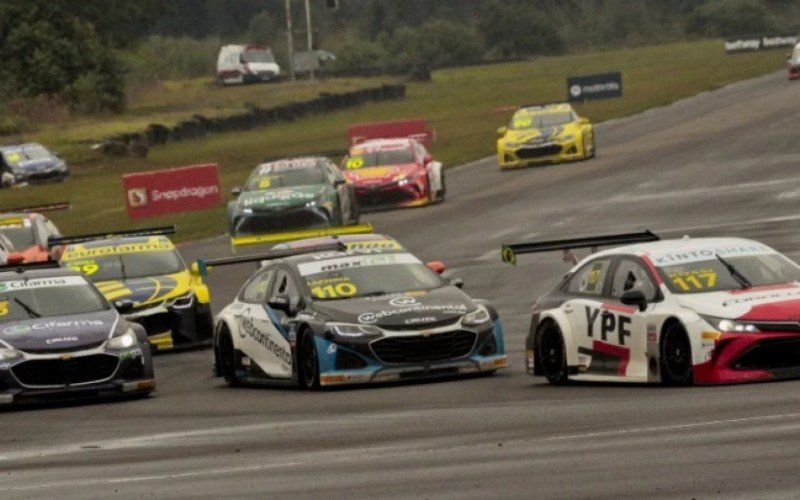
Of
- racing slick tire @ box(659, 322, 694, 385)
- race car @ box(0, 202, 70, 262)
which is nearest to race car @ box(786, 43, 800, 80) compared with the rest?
race car @ box(0, 202, 70, 262)

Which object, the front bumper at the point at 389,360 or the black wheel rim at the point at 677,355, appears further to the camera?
the front bumper at the point at 389,360

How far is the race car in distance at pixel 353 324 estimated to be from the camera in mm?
17484

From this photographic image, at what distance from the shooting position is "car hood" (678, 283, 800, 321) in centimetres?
1498

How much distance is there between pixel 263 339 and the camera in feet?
61.8

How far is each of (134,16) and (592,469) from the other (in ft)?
286

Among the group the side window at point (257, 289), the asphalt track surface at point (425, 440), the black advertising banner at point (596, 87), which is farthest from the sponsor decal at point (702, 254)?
the black advertising banner at point (596, 87)

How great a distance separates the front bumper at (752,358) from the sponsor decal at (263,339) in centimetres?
464

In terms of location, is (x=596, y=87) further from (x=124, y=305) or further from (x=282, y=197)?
(x=124, y=305)

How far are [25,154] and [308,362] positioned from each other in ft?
139

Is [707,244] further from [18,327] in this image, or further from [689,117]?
[689,117]

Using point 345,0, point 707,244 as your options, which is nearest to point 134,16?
point 345,0

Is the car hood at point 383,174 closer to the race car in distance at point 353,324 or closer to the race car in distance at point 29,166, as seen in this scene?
the race car in distance at point 29,166

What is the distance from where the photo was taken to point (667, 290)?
15711 mm

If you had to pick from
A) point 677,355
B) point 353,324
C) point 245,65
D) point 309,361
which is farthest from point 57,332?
point 245,65
